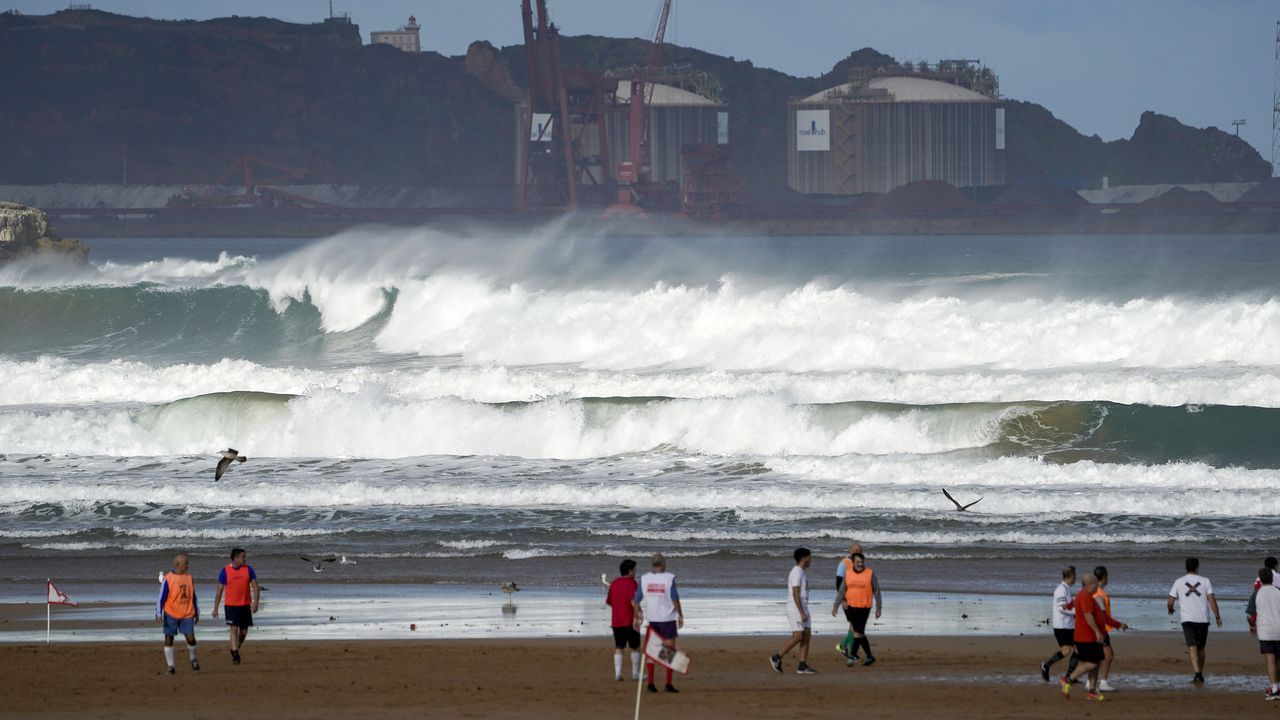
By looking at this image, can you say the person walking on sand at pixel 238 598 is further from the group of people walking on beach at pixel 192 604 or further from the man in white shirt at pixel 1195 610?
the man in white shirt at pixel 1195 610

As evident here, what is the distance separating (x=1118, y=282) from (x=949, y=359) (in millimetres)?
36993

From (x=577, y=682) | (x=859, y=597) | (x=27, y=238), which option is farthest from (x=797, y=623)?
(x=27, y=238)

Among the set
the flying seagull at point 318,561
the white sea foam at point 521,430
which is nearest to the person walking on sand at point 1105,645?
the flying seagull at point 318,561

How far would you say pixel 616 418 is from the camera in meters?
28.5

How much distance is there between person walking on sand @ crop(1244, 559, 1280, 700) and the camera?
11.5 meters

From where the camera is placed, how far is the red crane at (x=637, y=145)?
496 feet

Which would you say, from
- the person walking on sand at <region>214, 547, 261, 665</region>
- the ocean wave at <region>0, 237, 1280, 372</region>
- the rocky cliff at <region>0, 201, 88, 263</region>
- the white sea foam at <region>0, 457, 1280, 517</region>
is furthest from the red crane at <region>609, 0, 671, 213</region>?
the person walking on sand at <region>214, 547, 261, 665</region>

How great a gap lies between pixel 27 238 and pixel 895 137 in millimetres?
100864

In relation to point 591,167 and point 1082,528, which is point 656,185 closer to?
point 591,167

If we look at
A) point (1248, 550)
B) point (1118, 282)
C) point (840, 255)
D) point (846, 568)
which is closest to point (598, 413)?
point (1248, 550)

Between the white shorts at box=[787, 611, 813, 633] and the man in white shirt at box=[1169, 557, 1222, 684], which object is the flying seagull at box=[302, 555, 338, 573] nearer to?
the white shorts at box=[787, 611, 813, 633]

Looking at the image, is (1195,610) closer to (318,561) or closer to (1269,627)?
(1269,627)

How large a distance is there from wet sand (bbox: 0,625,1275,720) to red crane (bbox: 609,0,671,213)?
138 metres

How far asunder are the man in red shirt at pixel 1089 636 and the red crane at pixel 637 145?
13942cm
